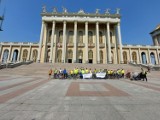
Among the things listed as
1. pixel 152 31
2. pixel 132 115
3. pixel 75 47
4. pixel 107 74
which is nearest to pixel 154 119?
pixel 132 115

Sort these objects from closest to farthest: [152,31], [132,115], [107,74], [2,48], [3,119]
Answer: [3,119] < [132,115] < [107,74] < [2,48] < [152,31]

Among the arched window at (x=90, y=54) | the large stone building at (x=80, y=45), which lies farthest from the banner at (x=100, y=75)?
the arched window at (x=90, y=54)

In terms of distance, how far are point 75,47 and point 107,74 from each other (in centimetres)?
2236

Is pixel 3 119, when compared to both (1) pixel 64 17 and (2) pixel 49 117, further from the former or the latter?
(1) pixel 64 17

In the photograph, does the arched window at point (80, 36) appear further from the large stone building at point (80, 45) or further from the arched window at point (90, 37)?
the arched window at point (90, 37)

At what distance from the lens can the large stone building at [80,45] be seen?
38188mm

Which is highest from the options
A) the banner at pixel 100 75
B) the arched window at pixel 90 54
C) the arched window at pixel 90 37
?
the arched window at pixel 90 37

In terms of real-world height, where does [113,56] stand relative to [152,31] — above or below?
below

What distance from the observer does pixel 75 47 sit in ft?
122

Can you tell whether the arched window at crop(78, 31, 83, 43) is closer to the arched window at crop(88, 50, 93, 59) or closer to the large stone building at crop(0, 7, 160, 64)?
the large stone building at crop(0, 7, 160, 64)

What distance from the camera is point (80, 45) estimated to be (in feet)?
132

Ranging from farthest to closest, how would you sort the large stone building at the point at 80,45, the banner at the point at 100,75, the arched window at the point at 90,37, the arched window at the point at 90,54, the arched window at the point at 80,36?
the arched window at the point at 90,37, the arched window at the point at 80,36, the arched window at the point at 90,54, the large stone building at the point at 80,45, the banner at the point at 100,75

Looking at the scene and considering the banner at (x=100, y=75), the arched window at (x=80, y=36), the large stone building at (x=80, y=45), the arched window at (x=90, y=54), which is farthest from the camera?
the arched window at (x=80, y=36)

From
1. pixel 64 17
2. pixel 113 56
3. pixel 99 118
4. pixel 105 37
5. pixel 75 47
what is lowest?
pixel 99 118
